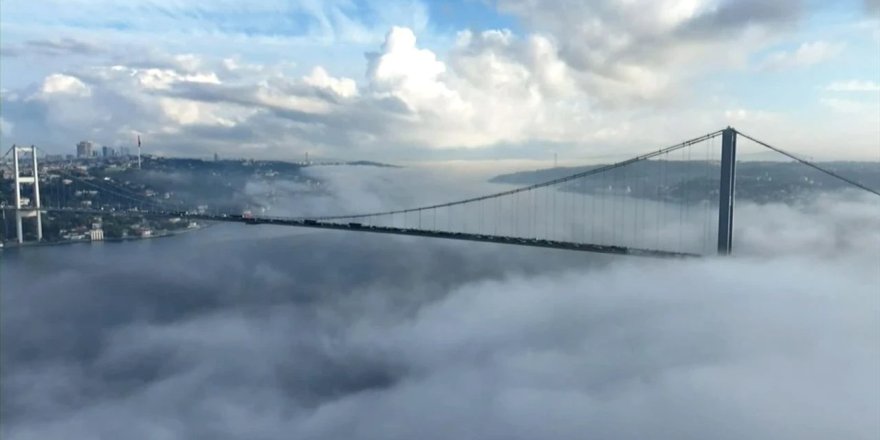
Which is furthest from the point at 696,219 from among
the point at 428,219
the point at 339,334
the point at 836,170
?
the point at 428,219

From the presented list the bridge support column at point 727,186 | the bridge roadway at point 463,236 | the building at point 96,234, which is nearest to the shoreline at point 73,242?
the building at point 96,234

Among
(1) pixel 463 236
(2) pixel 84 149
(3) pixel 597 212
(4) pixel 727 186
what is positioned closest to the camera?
(4) pixel 727 186

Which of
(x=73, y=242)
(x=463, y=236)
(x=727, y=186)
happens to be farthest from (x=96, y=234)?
(x=727, y=186)

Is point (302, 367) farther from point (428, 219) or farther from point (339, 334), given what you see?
point (428, 219)

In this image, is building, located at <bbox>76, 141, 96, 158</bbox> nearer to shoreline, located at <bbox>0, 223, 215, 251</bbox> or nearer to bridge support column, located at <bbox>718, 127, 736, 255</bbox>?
shoreline, located at <bbox>0, 223, 215, 251</bbox>

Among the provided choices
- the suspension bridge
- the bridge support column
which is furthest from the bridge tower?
the bridge support column

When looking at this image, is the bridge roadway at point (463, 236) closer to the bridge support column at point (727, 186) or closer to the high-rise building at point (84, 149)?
the bridge support column at point (727, 186)

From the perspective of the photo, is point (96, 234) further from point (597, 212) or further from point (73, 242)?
point (597, 212)
